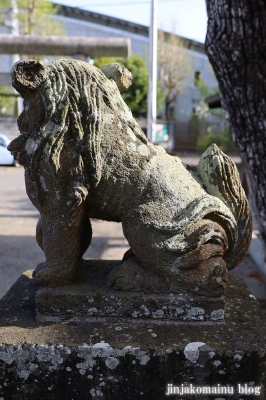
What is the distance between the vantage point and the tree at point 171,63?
19.9 m

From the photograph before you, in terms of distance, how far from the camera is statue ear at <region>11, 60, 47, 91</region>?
1390 mm

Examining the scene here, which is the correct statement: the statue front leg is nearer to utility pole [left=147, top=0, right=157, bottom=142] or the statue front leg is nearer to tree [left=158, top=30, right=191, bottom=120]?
utility pole [left=147, top=0, right=157, bottom=142]

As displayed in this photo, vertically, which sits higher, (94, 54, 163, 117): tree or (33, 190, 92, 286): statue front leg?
(94, 54, 163, 117): tree

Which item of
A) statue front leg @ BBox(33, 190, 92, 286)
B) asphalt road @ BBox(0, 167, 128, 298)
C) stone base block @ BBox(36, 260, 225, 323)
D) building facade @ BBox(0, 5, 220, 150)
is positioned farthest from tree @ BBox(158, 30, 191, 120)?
stone base block @ BBox(36, 260, 225, 323)

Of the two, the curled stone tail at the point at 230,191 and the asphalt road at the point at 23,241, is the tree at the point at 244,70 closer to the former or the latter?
the curled stone tail at the point at 230,191

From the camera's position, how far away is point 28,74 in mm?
1405

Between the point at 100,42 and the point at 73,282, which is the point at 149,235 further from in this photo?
the point at 100,42

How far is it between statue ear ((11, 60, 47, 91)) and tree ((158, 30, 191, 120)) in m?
19.7

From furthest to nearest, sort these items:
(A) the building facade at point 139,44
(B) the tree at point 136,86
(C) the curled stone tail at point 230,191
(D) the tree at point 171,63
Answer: (D) the tree at point 171,63 < (A) the building facade at point 139,44 < (B) the tree at point 136,86 < (C) the curled stone tail at point 230,191

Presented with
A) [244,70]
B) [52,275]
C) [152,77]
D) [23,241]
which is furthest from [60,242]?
[152,77]

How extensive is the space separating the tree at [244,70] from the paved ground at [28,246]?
5.40ft

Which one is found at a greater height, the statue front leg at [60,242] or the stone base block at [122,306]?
the statue front leg at [60,242]

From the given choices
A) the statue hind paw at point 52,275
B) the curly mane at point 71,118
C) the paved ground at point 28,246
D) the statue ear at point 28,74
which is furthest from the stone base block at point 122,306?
the paved ground at point 28,246

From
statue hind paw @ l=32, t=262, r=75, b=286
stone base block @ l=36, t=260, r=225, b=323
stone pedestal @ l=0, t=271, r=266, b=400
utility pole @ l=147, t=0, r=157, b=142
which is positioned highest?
utility pole @ l=147, t=0, r=157, b=142
